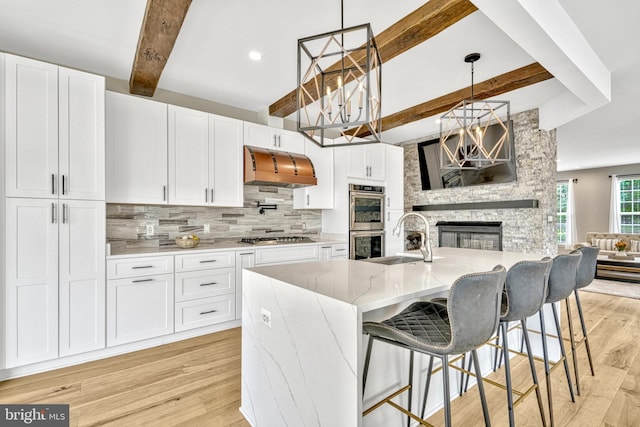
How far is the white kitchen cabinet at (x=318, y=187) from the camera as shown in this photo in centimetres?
427

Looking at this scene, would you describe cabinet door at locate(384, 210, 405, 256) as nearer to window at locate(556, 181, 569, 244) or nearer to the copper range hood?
the copper range hood

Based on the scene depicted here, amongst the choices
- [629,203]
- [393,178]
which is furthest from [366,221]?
[629,203]

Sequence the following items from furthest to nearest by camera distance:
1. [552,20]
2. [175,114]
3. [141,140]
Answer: [175,114] → [141,140] → [552,20]

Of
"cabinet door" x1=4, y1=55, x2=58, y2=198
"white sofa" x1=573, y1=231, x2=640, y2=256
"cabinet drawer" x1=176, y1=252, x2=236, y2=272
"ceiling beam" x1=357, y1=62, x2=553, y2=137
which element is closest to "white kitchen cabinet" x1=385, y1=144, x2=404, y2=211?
"ceiling beam" x1=357, y1=62, x2=553, y2=137

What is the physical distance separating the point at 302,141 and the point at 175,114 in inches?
62.9

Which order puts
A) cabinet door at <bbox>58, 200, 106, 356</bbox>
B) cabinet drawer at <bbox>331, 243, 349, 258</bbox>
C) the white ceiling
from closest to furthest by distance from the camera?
1. the white ceiling
2. cabinet door at <bbox>58, 200, 106, 356</bbox>
3. cabinet drawer at <bbox>331, 243, 349, 258</bbox>

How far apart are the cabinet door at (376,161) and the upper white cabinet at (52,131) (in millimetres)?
3349

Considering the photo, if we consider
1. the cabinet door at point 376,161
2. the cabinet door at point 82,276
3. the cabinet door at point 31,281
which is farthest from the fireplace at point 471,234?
the cabinet door at point 31,281

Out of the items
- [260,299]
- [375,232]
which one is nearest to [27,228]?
[260,299]

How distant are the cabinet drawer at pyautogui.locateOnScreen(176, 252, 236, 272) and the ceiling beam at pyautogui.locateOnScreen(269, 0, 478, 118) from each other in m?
2.44

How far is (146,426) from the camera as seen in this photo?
1771 mm

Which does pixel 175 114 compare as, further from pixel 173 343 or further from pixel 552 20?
pixel 552 20

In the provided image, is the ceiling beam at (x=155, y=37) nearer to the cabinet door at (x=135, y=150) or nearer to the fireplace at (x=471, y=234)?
the cabinet door at (x=135, y=150)

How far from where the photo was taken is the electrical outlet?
166cm
